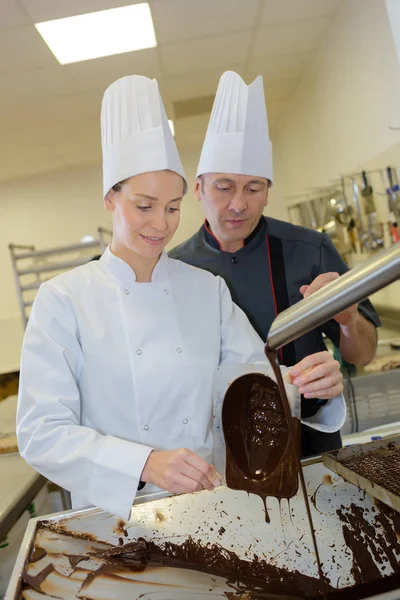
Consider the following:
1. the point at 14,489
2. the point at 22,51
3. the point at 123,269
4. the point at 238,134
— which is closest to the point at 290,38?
the point at 22,51

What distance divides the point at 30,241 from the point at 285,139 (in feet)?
11.1

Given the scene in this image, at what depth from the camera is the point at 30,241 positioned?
254 inches

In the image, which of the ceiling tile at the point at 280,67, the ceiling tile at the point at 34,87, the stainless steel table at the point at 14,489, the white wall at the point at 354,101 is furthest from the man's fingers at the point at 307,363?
the ceiling tile at the point at 280,67

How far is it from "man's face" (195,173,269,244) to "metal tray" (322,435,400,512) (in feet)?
2.33

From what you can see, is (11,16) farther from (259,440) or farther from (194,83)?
(259,440)

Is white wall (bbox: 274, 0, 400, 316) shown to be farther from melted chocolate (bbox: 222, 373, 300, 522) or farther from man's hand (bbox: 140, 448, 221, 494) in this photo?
man's hand (bbox: 140, 448, 221, 494)

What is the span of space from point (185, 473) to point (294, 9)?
322 centimetres

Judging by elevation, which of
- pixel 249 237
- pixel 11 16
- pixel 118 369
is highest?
pixel 11 16

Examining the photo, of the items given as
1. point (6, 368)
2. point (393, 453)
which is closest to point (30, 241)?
point (6, 368)

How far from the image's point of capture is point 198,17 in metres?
3.12

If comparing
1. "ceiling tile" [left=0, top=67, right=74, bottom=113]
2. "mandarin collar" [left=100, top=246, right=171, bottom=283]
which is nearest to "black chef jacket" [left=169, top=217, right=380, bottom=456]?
"mandarin collar" [left=100, top=246, right=171, bottom=283]

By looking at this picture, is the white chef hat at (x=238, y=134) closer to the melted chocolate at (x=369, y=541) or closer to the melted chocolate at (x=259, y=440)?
the melted chocolate at (x=259, y=440)

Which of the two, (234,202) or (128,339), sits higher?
(234,202)

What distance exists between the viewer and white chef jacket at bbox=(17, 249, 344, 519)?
979 mm
